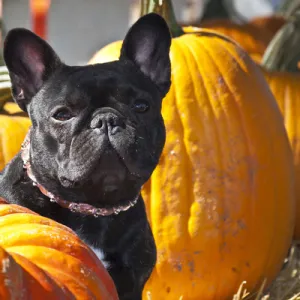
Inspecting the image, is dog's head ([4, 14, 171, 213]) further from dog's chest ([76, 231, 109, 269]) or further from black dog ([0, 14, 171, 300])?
dog's chest ([76, 231, 109, 269])

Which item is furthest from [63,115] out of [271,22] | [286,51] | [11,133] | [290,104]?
[271,22]

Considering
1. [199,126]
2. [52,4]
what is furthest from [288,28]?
[52,4]

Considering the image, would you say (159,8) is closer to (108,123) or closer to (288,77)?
(108,123)

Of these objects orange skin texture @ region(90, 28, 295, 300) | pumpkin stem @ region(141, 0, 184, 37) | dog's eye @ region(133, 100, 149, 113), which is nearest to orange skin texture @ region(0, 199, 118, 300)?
dog's eye @ region(133, 100, 149, 113)

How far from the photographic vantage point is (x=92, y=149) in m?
1.66

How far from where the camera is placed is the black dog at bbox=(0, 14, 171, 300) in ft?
5.52

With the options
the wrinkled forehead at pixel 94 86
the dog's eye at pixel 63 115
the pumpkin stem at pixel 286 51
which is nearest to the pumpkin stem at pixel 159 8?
the wrinkled forehead at pixel 94 86

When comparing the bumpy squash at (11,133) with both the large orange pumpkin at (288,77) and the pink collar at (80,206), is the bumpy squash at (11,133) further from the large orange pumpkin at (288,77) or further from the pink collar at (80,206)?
the large orange pumpkin at (288,77)

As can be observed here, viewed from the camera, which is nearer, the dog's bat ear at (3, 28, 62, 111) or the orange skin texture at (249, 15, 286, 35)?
the dog's bat ear at (3, 28, 62, 111)

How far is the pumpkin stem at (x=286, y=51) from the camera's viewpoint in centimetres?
359

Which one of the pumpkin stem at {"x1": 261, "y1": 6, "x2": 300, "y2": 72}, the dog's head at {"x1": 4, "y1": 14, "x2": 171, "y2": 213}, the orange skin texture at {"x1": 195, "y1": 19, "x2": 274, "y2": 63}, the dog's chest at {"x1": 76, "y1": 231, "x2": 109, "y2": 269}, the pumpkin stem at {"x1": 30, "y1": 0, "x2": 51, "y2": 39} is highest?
the dog's head at {"x1": 4, "y1": 14, "x2": 171, "y2": 213}

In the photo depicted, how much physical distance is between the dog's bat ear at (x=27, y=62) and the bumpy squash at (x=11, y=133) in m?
0.52

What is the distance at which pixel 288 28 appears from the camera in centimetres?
359

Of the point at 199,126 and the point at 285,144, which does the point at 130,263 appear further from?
the point at 285,144
